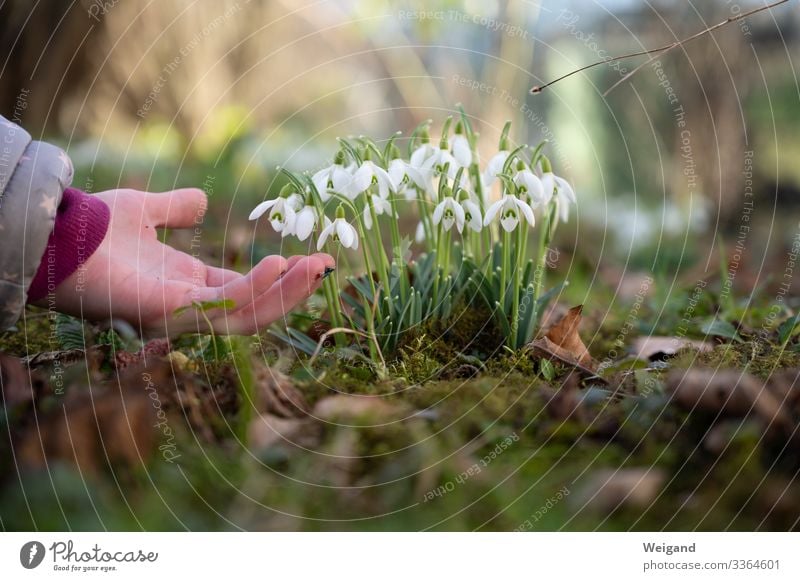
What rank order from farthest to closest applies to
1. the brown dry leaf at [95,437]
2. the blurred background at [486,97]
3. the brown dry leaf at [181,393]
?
the blurred background at [486,97] → the brown dry leaf at [181,393] → the brown dry leaf at [95,437]

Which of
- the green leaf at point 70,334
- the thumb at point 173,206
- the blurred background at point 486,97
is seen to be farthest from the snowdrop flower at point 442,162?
the blurred background at point 486,97

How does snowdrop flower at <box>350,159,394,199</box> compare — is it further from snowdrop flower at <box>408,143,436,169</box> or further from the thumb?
the thumb

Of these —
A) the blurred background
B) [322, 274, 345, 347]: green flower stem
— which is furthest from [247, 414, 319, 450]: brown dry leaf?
the blurred background

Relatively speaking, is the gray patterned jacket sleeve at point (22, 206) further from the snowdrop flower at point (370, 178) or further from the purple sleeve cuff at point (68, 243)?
the snowdrop flower at point (370, 178)

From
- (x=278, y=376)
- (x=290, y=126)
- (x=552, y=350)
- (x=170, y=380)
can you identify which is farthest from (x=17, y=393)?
(x=290, y=126)

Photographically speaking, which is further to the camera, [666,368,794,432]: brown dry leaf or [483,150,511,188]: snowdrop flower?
[483,150,511,188]: snowdrop flower

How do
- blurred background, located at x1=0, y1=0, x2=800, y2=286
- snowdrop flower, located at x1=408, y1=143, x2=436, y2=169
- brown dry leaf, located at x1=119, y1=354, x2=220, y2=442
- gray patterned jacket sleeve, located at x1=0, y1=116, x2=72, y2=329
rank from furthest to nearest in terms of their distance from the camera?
blurred background, located at x1=0, y1=0, x2=800, y2=286 → snowdrop flower, located at x1=408, y1=143, x2=436, y2=169 → gray patterned jacket sleeve, located at x1=0, y1=116, x2=72, y2=329 → brown dry leaf, located at x1=119, y1=354, x2=220, y2=442

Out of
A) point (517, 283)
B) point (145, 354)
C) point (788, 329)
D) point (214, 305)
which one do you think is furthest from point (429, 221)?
point (788, 329)
